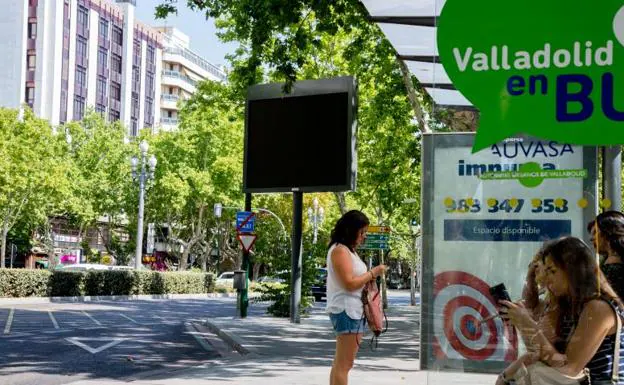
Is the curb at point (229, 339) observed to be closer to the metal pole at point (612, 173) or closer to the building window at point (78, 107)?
the metal pole at point (612, 173)

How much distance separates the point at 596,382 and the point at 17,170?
48.1 meters

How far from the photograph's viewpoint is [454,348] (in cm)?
604

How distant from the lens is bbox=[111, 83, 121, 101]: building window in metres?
84.1

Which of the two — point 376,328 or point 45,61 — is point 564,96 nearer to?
point 376,328

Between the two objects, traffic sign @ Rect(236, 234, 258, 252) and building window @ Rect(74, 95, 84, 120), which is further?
building window @ Rect(74, 95, 84, 120)

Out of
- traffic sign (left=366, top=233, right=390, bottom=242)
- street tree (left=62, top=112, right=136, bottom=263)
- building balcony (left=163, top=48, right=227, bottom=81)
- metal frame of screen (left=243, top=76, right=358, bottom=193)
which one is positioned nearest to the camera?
metal frame of screen (left=243, top=76, right=358, bottom=193)

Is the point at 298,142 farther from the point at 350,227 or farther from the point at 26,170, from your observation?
the point at 26,170

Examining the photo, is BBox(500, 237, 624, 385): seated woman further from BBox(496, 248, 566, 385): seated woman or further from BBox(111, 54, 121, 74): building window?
BBox(111, 54, 121, 74): building window

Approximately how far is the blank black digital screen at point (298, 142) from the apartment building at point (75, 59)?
51514 mm

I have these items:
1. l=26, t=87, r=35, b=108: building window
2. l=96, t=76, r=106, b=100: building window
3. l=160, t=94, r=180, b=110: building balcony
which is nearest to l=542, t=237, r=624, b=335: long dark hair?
l=26, t=87, r=35, b=108: building window

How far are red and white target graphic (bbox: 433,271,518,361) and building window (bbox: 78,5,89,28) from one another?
74.7m

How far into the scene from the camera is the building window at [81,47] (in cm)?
7700

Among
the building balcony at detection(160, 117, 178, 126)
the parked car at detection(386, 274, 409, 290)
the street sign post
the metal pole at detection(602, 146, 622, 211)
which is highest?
the building balcony at detection(160, 117, 178, 126)

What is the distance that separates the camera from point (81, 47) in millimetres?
77688
